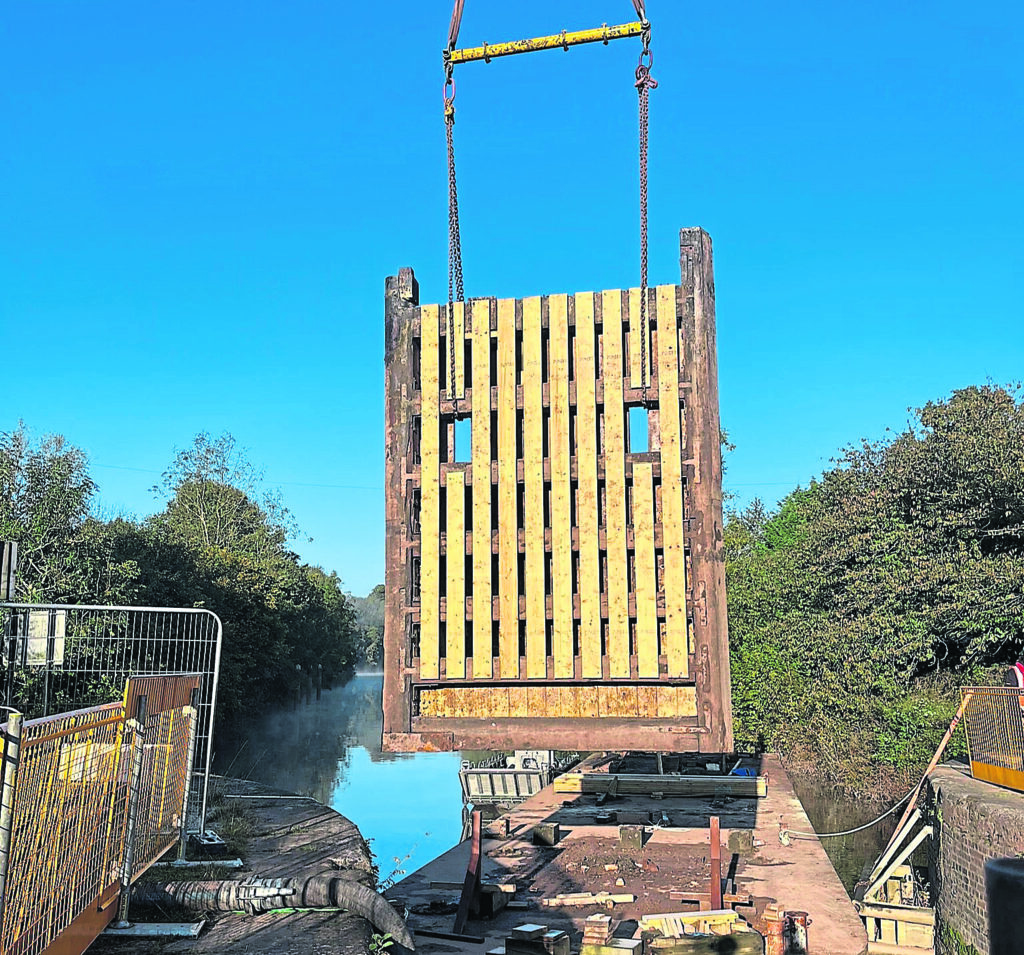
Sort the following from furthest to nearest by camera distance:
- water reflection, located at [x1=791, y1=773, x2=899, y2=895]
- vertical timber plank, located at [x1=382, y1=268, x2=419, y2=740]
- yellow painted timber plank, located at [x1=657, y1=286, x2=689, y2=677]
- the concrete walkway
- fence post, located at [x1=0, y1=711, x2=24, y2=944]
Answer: water reflection, located at [x1=791, y1=773, x2=899, y2=895]
the concrete walkway
vertical timber plank, located at [x1=382, y1=268, x2=419, y2=740]
yellow painted timber plank, located at [x1=657, y1=286, x2=689, y2=677]
fence post, located at [x1=0, y1=711, x2=24, y2=944]

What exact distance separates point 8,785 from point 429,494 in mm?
4744

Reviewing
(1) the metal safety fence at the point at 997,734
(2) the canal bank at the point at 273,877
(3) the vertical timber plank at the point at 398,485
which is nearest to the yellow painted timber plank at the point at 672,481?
(3) the vertical timber plank at the point at 398,485

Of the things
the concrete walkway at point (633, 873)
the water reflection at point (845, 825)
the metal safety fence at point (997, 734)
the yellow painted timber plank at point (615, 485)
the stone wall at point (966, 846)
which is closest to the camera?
the yellow painted timber plank at point (615, 485)

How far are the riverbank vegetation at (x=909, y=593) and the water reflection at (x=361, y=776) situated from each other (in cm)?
1189

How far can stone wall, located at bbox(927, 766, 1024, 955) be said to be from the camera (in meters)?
13.7

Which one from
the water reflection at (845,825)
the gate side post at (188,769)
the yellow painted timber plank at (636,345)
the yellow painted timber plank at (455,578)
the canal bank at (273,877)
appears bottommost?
the water reflection at (845,825)

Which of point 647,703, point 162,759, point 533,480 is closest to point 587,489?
point 533,480

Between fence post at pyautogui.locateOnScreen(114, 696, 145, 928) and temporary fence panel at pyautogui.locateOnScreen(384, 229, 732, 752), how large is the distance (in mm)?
2254

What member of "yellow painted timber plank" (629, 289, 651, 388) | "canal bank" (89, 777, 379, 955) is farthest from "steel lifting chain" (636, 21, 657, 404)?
"canal bank" (89, 777, 379, 955)

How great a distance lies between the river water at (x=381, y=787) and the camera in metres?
25.5

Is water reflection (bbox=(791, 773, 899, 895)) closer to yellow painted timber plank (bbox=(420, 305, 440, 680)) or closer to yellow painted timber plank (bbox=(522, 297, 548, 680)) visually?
yellow painted timber plank (bbox=(522, 297, 548, 680))

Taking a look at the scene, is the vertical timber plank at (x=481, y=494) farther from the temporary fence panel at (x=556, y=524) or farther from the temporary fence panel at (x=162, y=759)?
the temporary fence panel at (x=162, y=759)

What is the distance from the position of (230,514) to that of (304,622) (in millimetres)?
8246

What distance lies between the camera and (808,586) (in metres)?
32.8
